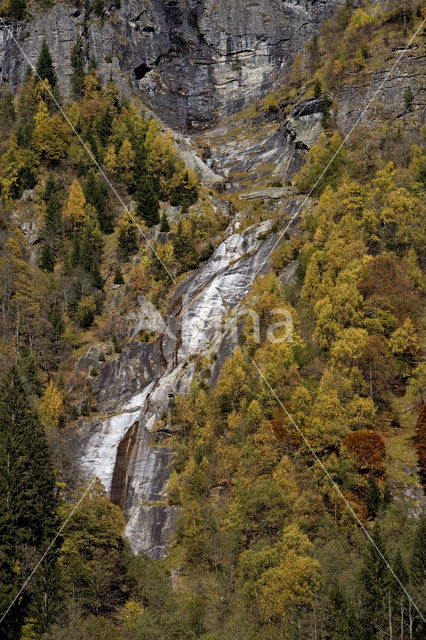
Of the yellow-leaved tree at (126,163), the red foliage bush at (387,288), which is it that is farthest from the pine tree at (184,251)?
the red foliage bush at (387,288)

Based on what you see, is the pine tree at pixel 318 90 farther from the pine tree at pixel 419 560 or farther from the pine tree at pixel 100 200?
the pine tree at pixel 419 560

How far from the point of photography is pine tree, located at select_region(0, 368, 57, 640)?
4031 centimetres

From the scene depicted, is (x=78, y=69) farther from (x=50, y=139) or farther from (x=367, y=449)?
(x=367, y=449)

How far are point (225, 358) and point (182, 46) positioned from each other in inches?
3731

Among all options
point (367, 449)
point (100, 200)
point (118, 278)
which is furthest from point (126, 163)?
point (367, 449)

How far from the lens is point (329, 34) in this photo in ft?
421

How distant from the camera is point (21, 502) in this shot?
4428 centimetres

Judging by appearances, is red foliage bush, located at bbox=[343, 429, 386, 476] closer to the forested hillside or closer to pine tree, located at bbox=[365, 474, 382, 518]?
the forested hillside

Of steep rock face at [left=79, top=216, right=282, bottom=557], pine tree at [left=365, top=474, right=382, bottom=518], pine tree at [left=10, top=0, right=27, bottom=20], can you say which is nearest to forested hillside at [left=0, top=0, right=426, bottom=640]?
pine tree at [left=365, top=474, right=382, bottom=518]

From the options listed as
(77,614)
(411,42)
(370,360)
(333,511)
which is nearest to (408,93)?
(411,42)

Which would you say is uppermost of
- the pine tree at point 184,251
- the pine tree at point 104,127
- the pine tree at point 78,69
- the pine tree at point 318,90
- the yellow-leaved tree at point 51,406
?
the pine tree at point 78,69

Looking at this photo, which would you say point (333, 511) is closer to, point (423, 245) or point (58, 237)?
point (423, 245)

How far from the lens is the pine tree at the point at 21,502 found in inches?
1587

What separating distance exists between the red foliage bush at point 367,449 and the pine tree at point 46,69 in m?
91.1
